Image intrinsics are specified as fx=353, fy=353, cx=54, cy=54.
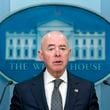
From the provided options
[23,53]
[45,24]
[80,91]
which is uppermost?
[45,24]

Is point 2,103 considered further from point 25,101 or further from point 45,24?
point 25,101

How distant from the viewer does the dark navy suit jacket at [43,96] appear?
5.55 ft

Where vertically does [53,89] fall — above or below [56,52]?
below

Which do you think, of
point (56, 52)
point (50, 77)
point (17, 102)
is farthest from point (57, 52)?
point (17, 102)

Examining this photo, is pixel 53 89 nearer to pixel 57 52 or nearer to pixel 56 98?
pixel 56 98

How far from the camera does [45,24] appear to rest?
249cm

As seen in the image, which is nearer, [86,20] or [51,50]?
[51,50]

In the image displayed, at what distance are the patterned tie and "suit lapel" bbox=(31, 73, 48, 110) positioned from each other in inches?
1.6

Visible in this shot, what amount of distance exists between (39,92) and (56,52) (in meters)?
0.21

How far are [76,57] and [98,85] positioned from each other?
251 millimetres

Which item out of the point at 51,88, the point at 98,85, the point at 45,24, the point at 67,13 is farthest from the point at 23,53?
the point at 51,88

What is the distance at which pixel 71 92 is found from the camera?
1726 millimetres

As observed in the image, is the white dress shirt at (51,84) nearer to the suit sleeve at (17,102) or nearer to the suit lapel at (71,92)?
the suit lapel at (71,92)

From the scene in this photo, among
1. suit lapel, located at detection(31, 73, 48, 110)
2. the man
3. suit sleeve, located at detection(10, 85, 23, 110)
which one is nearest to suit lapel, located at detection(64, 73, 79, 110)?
the man
